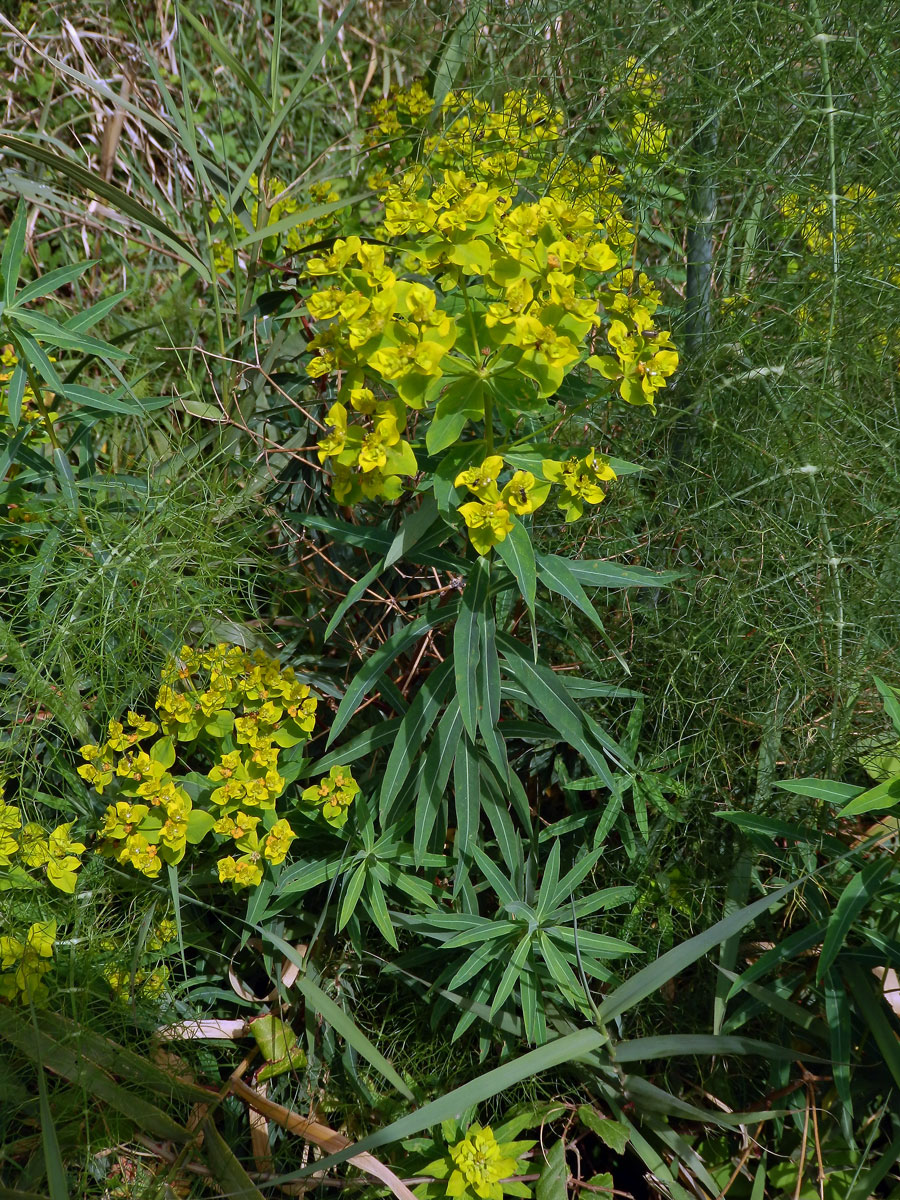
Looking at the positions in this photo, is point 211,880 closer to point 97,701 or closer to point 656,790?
point 97,701

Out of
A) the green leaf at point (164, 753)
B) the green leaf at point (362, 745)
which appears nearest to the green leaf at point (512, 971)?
the green leaf at point (362, 745)

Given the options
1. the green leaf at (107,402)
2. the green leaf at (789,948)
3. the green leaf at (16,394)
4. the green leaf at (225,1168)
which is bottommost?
the green leaf at (789,948)

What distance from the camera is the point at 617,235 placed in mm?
1548

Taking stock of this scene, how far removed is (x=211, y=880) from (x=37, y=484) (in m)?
0.82

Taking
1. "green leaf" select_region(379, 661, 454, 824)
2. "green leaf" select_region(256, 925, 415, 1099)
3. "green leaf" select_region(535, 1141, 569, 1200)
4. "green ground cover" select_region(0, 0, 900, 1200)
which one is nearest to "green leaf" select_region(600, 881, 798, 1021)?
"green ground cover" select_region(0, 0, 900, 1200)

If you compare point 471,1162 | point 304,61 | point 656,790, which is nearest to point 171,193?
point 304,61

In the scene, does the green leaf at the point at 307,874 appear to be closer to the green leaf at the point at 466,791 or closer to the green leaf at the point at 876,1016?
the green leaf at the point at 466,791

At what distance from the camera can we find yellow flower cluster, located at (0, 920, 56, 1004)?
141 centimetres

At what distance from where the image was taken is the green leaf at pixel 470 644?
4.23ft

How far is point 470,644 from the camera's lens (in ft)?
4.30

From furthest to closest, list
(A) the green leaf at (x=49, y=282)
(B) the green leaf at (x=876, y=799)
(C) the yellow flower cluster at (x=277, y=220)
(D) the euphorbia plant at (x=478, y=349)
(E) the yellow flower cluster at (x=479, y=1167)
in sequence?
1. (C) the yellow flower cluster at (x=277, y=220)
2. (A) the green leaf at (x=49, y=282)
3. (E) the yellow flower cluster at (x=479, y=1167)
4. (B) the green leaf at (x=876, y=799)
5. (D) the euphorbia plant at (x=478, y=349)

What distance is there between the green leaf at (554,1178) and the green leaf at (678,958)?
25 centimetres

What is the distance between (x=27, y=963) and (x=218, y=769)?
401 millimetres

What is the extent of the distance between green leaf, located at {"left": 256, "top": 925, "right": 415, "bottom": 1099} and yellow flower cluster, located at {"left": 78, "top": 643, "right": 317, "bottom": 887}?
15cm
